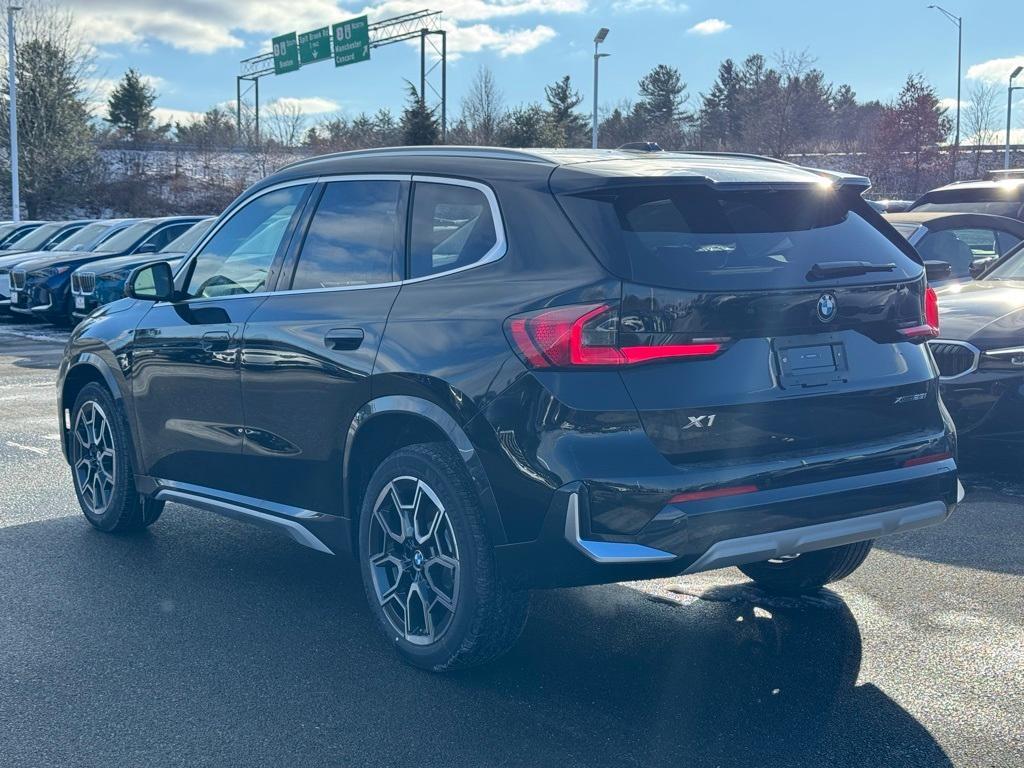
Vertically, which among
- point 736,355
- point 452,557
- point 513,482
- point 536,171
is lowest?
point 452,557

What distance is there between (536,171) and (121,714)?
221 centimetres

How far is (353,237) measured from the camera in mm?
4801

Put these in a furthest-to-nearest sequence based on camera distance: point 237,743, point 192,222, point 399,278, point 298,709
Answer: point 192,222, point 399,278, point 298,709, point 237,743

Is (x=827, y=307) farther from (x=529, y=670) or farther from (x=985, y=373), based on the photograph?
(x=985, y=373)

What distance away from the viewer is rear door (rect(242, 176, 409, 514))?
14.9 ft

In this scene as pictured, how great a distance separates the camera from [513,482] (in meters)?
3.86

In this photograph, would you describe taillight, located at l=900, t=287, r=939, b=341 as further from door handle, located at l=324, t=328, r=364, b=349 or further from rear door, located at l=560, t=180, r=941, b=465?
door handle, located at l=324, t=328, r=364, b=349

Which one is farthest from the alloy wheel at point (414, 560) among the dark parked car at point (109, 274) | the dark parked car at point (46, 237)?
the dark parked car at point (46, 237)

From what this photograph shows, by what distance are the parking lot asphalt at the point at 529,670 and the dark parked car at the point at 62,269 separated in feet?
45.2

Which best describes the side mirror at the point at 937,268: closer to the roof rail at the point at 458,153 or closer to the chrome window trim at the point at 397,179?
the roof rail at the point at 458,153

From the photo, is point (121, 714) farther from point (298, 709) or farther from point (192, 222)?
point (192, 222)

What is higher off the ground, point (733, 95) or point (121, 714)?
point (733, 95)

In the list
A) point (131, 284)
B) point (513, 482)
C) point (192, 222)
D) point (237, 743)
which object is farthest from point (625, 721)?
point (192, 222)

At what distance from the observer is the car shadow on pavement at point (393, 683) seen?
3.65m
